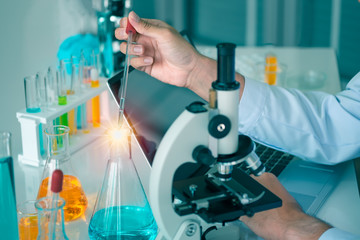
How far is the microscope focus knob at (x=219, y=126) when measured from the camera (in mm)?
822

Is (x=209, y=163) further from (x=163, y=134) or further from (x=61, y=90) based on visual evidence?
(x=61, y=90)

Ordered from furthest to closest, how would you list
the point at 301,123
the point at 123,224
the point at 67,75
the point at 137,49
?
the point at 67,75 → the point at 301,123 → the point at 137,49 → the point at 123,224

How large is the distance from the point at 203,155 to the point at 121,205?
0.91ft

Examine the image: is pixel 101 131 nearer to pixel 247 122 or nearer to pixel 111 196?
pixel 247 122

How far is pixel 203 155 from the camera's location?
2.73ft

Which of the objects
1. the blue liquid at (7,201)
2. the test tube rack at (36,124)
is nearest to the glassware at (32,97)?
the test tube rack at (36,124)

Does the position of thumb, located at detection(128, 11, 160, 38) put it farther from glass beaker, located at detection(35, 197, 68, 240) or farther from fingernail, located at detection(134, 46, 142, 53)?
glass beaker, located at detection(35, 197, 68, 240)

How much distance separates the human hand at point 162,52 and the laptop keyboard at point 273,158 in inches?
12.2

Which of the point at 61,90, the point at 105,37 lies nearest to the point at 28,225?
the point at 61,90

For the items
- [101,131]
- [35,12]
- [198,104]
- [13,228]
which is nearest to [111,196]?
[13,228]

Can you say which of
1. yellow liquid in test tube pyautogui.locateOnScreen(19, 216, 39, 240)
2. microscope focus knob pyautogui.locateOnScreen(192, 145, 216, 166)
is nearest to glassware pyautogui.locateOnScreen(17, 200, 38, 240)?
yellow liquid in test tube pyautogui.locateOnScreen(19, 216, 39, 240)

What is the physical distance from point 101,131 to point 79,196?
1.56 feet

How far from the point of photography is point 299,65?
222cm

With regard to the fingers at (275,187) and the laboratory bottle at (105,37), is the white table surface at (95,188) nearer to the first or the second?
the fingers at (275,187)
